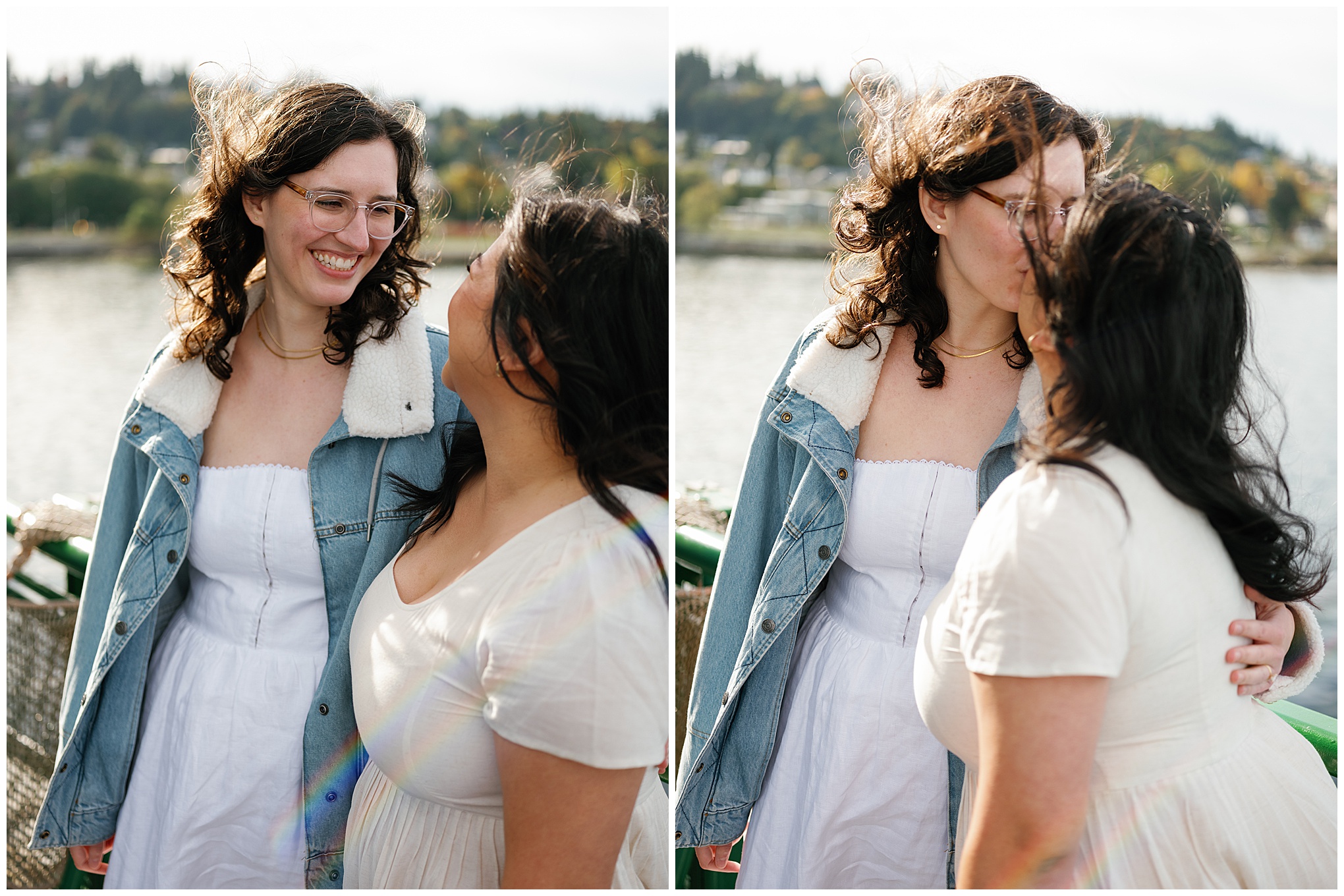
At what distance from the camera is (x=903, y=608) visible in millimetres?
1604

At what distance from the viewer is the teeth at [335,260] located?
182cm

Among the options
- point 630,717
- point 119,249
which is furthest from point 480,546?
point 119,249

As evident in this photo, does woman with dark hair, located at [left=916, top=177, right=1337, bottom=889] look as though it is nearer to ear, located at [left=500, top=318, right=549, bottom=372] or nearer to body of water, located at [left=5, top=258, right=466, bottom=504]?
ear, located at [left=500, top=318, right=549, bottom=372]

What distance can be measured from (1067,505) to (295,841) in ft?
4.83

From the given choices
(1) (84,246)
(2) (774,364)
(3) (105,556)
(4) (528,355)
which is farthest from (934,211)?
(2) (774,364)

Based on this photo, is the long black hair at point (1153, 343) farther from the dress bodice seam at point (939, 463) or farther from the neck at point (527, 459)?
the neck at point (527, 459)

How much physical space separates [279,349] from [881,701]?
1.30 meters

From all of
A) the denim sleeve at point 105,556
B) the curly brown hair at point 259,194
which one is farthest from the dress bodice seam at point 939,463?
the denim sleeve at point 105,556

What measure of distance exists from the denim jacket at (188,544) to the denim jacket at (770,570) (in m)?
0.57

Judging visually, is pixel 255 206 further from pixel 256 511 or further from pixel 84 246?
pixel 84 246

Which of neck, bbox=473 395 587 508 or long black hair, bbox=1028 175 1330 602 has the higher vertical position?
long black hair, bbox=1028 175 1330 602

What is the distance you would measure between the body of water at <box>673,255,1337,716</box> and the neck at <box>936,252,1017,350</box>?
27cm

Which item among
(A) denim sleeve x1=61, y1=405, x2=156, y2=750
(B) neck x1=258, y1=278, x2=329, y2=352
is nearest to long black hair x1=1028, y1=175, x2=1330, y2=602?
(B) neck x1=258, y1=278, x2=329, y2=352

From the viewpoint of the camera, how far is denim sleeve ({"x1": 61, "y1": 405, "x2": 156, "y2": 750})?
194 cm
